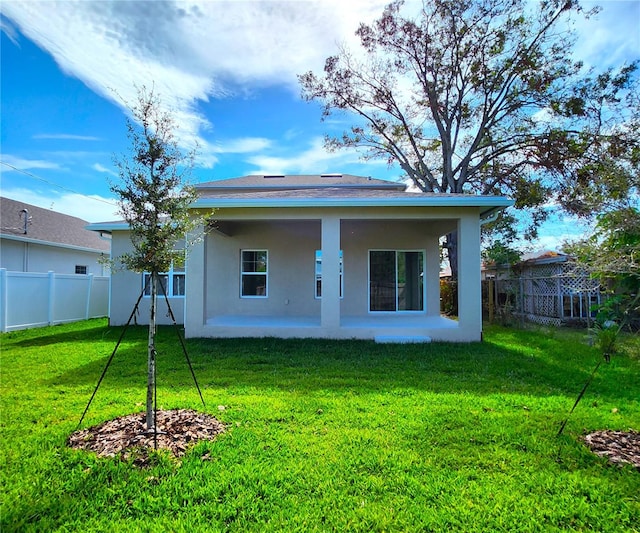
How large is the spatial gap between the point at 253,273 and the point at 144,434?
328 inches

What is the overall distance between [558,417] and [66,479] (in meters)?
5.15

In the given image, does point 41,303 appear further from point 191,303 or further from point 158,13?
point 158,13

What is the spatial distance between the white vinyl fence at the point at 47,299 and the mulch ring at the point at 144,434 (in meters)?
9.34

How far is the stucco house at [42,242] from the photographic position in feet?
45.6

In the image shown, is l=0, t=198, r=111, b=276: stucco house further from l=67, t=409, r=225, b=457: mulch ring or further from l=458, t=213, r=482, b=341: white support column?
l=458, t=213, r=482, b=341: white support column

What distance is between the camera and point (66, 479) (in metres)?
2.88

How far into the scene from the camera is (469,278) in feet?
28.0

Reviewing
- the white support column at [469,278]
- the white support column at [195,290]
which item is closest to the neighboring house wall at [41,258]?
the white support column at [195,290]

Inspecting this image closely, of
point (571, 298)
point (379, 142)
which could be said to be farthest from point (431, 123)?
point (571, 298)

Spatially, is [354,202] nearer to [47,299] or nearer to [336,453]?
[336,453]

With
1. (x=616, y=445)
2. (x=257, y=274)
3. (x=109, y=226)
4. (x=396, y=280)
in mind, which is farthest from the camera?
(x=257, y=274)

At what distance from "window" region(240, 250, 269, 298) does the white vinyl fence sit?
6.39 metres

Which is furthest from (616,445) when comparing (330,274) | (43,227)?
(43,227)

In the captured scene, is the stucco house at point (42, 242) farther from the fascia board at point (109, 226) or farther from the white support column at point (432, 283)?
the white support column at point (432, 283)
